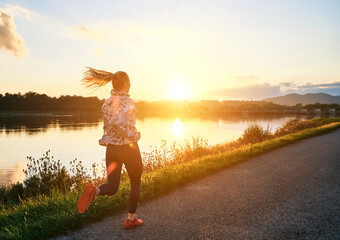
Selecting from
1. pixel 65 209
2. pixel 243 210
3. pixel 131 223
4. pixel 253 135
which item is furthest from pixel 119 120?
pixel 253 135

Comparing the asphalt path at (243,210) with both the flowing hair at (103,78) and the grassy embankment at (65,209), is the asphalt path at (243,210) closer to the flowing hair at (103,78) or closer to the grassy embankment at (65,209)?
the grassy embankment at (65,209)

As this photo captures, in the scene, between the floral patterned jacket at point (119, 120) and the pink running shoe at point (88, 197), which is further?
the floral patterned jacket at point (119, 120)

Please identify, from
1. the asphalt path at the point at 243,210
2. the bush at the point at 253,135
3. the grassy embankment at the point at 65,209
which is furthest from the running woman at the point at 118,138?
the bush at the point at 253,135

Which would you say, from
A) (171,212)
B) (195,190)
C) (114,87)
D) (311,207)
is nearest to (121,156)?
(114,87)

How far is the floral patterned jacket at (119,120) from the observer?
3.64 meters

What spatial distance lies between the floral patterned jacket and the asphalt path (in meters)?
1.33

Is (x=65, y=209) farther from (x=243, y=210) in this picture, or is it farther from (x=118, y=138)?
(x=243, y=210)

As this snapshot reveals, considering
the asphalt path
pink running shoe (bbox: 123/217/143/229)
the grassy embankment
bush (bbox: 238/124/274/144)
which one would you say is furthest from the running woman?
bush (bbox: 238/124/274/144)

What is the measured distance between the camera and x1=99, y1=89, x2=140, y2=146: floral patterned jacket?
11.9ft

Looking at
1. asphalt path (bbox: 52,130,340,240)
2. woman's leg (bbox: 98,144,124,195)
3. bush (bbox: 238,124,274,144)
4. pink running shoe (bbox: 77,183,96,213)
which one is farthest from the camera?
bush (bbox: 238,124,274,144)

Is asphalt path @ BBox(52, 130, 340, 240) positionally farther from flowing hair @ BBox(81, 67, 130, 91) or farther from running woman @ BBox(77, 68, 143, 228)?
flowing hair @ BBox(81, 67, 130, 91)

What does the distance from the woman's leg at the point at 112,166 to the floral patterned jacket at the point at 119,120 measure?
97 millimetres

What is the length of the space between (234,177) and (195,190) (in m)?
1.65

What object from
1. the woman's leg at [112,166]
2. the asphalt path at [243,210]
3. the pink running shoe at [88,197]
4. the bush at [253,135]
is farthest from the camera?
the bush at [253,135]
